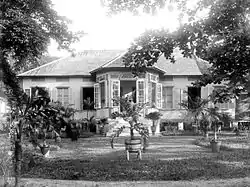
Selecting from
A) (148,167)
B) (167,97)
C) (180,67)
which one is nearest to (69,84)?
(167,97)

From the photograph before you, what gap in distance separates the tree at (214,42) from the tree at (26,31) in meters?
3.24

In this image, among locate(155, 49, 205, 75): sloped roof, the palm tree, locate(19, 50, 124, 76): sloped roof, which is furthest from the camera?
locate(19, 50, 124, 76): sloped roof

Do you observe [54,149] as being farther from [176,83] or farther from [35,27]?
[176,83]

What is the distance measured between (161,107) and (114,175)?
14.6 meters

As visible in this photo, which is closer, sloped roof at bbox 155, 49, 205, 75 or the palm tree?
the palm tree

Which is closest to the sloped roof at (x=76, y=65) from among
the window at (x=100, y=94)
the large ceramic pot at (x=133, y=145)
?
the window at (x=100, y=94)

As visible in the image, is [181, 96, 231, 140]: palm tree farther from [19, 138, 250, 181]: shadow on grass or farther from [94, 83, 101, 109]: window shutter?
[94, 83, 101, 109]: window shutter

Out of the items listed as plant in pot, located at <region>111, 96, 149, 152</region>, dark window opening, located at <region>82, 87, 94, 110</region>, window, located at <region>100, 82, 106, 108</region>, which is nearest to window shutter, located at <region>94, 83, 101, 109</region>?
window, located at <region>100, 82, 106, 108</region>

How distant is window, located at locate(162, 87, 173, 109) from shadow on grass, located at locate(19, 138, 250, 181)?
12027 mm

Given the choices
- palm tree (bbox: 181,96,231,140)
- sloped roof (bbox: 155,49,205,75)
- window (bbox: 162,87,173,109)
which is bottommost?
palm tree (bbox: 181,96,231,140)

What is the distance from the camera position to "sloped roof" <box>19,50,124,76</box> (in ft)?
73.5

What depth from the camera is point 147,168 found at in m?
7.83

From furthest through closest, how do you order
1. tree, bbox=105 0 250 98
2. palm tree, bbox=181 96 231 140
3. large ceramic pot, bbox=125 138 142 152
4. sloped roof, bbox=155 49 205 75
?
sloped roof, bbox=155 49 205 75 < palm tree, bbox=181 96 231 140 < large ceramic pot, bbox=125 138 142 152 < tree, bbox=105 0 250 98

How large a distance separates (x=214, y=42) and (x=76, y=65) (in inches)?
686
